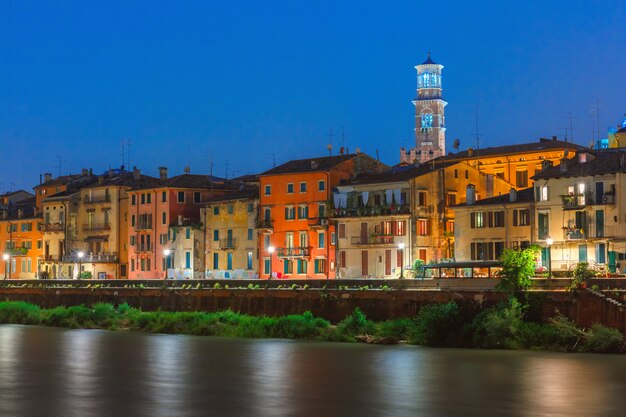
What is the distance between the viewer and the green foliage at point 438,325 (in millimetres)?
49969

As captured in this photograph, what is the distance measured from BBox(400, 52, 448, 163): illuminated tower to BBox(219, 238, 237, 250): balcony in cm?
10588

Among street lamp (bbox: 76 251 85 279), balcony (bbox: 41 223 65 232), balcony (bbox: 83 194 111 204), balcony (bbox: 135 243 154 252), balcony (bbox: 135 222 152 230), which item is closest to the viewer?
street lamp (bbox: 76 251 85 279)

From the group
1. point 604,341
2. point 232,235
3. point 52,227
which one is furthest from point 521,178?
point 52,227

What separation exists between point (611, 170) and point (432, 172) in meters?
15.1

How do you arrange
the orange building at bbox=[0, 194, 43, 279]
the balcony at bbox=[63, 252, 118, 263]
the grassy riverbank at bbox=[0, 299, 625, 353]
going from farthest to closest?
1. the orange building at bbox=[0, 194, 43, 279]
2. the balcony at bbox=[63, 252, 118, 263]
3. the grassy riverbank at bbox=[0, 299, 625, 353]

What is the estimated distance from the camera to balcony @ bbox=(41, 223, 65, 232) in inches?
4323

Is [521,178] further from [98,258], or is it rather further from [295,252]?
[98,258]

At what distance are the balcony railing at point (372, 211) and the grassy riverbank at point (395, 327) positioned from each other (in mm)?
19400

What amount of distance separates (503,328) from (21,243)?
79.4m

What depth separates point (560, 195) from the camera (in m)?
72.1

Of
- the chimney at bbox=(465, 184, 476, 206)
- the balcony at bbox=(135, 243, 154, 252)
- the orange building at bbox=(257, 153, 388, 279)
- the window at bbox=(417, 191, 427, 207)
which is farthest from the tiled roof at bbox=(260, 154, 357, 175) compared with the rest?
the balcony at bbox=(135, 243, 154, 252)

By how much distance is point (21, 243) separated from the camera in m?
118

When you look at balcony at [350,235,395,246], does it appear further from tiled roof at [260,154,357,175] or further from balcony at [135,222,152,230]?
balcony at [135,222,152,230]

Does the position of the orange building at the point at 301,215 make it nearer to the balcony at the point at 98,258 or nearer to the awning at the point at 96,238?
the balcony at the point at 98,258
